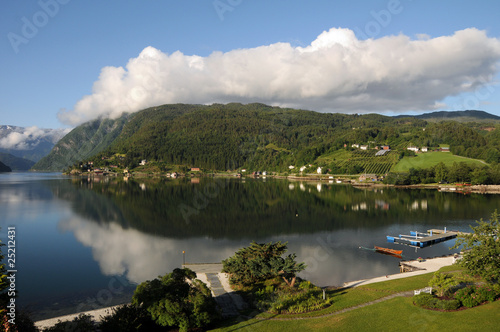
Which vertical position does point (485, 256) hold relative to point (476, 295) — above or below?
above

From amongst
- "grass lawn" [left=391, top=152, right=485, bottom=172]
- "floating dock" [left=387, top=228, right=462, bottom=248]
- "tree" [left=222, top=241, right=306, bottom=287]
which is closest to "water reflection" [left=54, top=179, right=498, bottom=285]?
"floating dock" [left=387, top=228, right=462, bottom=248]

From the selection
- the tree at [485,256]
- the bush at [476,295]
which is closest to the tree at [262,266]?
the bush at [476,295]

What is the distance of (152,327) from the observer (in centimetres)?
1725

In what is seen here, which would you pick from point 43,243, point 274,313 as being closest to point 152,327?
point 274,313

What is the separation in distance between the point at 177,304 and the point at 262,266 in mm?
→ 9236

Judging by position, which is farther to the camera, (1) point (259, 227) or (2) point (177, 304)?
(1) point (259, 227)

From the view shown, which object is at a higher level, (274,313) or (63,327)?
(63,327)

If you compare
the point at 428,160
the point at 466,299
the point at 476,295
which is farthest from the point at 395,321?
the point at 428,160

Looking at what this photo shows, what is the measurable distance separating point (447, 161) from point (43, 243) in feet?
522

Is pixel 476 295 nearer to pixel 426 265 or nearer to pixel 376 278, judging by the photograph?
pixel 376 278

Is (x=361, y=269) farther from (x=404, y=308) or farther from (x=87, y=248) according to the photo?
(x=87, y=248)

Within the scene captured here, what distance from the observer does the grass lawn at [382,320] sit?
15.3m

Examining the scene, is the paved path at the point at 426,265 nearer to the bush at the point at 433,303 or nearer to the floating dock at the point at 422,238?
the floating dock at the point at 422,238

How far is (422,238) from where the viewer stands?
46.0m
